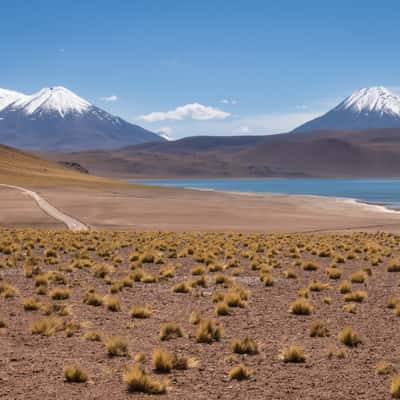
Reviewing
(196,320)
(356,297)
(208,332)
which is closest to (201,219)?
(356,297)

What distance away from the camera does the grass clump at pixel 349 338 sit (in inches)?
371

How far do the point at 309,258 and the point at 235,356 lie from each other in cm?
1234

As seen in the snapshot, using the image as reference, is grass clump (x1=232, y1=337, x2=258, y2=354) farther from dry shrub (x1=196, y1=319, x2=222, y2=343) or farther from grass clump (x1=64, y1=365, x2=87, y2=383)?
grass clump (x1=64, y1=365, x2=87, y2=383)

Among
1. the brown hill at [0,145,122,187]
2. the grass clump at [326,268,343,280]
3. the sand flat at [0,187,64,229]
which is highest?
the brown hill at [0,145,122,187]

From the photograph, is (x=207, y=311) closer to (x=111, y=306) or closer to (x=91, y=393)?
(x=111, y=306)

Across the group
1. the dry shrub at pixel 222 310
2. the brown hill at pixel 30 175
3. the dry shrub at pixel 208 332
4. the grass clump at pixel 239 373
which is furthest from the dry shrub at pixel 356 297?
the brown hill at pixel 30 175

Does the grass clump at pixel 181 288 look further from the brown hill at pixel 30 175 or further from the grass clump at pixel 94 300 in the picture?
the brown hill at pixel 30 175

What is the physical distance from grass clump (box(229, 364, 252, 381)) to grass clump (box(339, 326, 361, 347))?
2256mm

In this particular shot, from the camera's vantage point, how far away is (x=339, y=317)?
1134 cm

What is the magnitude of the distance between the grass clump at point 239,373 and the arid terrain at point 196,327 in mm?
18

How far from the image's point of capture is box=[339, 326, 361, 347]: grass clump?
9.41 m

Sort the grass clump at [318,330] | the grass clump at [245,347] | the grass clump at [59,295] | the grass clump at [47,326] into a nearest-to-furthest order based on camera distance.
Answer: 1. the grass clump at [245,347]
2. the grass clump at [47,326]
3. the grass clump at [318,330]
4. the grass clump at [59,295]

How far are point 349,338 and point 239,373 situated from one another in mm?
2467

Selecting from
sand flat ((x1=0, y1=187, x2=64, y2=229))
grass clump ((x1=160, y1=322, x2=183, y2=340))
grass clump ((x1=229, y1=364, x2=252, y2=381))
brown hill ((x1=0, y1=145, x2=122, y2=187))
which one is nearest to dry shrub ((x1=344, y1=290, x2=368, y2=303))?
grass clump ((x1=160, y1=322, x2=183, y2=340))
